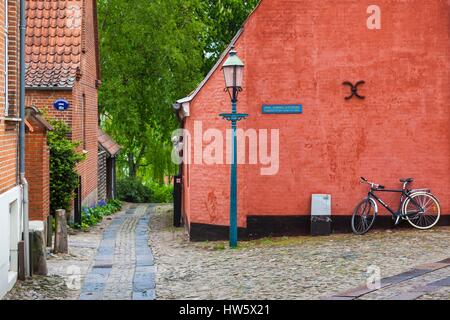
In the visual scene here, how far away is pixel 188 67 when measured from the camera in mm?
33906

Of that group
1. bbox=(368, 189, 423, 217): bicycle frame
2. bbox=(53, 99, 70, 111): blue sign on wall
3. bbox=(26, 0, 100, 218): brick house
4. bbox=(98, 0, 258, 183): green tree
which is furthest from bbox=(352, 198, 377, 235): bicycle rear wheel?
bbox=(98, 0, 258, 183): green tree

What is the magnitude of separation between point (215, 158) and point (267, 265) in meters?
4.00

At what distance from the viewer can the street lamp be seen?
12742 millimetres

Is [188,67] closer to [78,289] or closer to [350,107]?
[350,107]

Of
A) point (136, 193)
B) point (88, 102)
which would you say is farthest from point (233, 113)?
point (136, 193)

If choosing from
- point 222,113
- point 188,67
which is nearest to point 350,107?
point 222,113

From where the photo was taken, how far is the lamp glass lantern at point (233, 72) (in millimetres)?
12719

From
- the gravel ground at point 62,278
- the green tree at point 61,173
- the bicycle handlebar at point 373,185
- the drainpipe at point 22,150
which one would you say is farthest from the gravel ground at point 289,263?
the green tree at point 61,173

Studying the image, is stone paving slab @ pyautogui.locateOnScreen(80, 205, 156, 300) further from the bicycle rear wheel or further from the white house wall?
the bicycle rear wheel

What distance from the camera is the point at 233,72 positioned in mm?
12734

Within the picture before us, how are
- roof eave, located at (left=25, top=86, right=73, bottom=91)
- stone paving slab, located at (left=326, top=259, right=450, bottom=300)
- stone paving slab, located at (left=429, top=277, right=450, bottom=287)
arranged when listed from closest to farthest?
stone paving slab, located at (left=326, top=259, right=450, bottom=300), stone paving slab, located at (left=429, top=277, right=450, bottom=287), roof eave, located at (left=25, top=86, right=73, bottom=91)

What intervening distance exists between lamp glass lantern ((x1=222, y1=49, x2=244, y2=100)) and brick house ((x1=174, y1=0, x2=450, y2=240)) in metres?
0.94

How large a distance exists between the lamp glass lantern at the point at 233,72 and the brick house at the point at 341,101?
94 cm

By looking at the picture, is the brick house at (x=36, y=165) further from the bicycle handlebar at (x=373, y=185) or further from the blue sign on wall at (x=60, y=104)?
the bicycle handlebar at (x=373, y=185)
